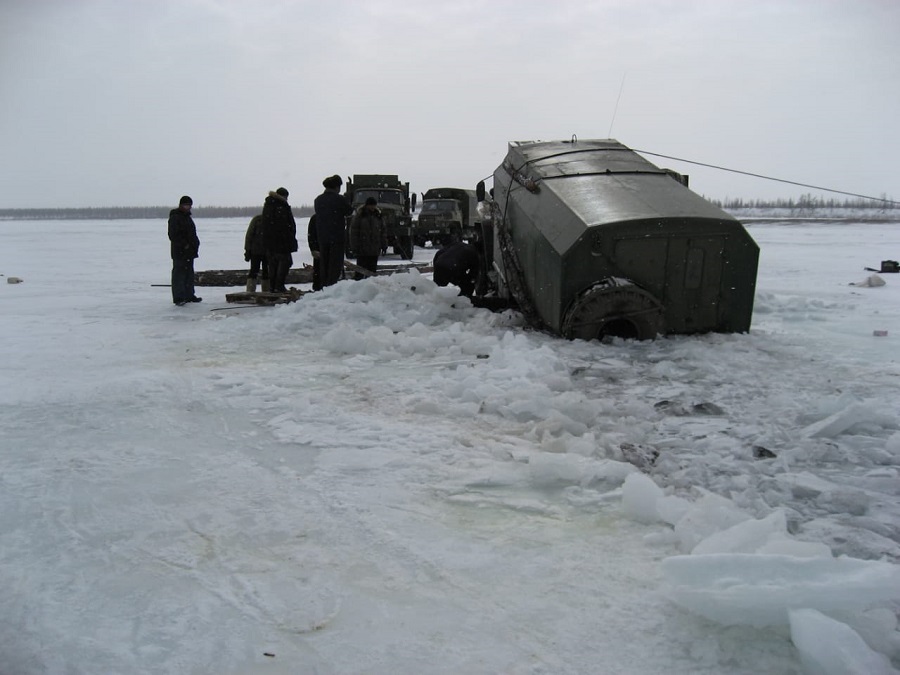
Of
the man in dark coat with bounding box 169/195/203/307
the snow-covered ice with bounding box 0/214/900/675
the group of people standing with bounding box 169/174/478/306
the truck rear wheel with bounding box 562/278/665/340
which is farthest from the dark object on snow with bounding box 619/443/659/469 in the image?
the man in dark coat with bounding box 169/195/203/307

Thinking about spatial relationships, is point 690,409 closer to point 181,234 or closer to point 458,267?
point 458,267

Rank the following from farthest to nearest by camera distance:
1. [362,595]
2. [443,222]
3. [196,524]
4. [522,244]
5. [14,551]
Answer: [443,222] → [522,244] → [196,524] → [14,551] → [362,595]

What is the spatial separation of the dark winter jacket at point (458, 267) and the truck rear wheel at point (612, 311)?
9.46ft

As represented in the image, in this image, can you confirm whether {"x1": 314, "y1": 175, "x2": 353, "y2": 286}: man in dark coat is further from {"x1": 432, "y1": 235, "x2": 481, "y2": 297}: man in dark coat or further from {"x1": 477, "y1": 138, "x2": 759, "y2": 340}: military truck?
{"x1": 477, "y1": 138, "x2": 759, "y2": 340}: military truck

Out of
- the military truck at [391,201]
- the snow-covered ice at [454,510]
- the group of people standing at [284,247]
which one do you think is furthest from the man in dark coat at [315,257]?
the military truck at [391,201]

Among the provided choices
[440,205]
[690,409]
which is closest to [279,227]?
[690,409]

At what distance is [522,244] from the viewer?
723cm

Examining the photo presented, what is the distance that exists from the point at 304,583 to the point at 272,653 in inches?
13.6

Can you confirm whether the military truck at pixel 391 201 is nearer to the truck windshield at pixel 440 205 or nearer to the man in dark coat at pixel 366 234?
the truck windshield at pixel 440 205

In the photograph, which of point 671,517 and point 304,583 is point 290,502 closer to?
point 304,583

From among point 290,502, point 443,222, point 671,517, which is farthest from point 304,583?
point 443,222

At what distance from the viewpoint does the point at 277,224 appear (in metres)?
9.59

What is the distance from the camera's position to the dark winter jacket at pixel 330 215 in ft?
30.1

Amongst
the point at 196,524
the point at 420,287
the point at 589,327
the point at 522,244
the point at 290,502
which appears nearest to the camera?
the point at 196,524
